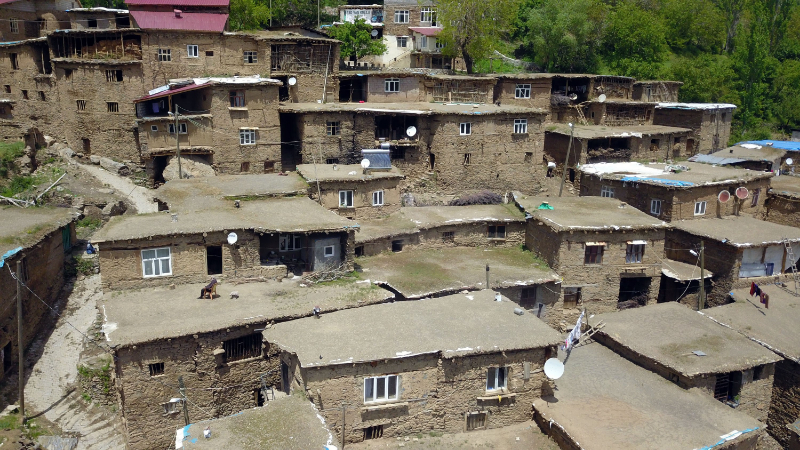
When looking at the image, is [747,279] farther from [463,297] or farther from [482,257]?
[463,297]

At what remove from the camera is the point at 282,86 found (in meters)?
46.6

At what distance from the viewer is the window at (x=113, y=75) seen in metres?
43.6

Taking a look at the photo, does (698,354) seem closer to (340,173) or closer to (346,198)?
(346,198)

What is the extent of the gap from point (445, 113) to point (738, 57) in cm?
4571

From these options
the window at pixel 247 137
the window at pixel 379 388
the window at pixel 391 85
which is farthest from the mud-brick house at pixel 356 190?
the window at pixel 379 388

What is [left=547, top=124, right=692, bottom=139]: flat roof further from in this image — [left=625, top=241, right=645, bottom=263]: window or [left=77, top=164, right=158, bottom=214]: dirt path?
[left=77, top=164, right=158, bottom=214]: dirt path

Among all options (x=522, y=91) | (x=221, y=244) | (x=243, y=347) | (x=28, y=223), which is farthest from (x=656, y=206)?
(x=28, y=223)

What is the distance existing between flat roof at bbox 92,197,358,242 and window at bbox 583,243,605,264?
40.1 ft

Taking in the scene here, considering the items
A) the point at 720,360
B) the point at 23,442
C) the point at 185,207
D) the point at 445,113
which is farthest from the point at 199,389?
the point at 445,113

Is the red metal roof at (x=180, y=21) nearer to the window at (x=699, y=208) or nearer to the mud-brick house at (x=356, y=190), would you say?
the mud-brick house at (x=356, y=190)

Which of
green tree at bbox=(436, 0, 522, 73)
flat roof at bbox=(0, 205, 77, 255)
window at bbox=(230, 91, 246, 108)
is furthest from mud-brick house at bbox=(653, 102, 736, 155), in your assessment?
flat roof at bbox=(0, 205, 77, 255)

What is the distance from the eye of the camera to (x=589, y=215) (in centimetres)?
3669

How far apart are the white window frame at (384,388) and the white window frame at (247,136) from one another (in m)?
24.2

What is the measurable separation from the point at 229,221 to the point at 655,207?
24656 mm
